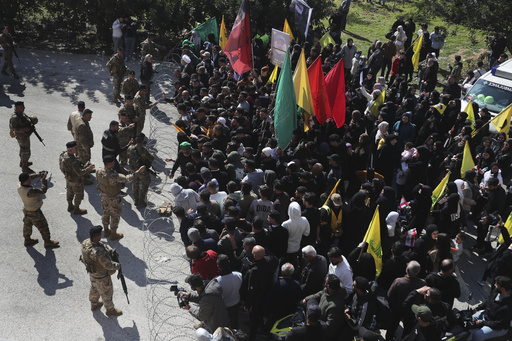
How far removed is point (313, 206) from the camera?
Answer: 793 centimetres

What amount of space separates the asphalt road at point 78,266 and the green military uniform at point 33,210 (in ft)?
1.17

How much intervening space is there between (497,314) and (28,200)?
26.4 ft

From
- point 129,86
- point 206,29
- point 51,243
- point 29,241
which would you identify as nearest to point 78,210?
point 51,243

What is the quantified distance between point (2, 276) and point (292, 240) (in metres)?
5.20

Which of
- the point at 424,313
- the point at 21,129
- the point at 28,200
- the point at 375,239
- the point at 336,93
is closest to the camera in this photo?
the point at 424,313

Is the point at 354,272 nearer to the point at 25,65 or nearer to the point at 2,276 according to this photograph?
the point at 2,276

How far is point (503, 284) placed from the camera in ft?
21.5

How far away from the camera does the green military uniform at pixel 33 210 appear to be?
27.4 ft

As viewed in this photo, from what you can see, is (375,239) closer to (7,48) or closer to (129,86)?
(129,86)

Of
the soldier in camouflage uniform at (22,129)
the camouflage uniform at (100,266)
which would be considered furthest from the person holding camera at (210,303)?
the soldier in camouflage uniform at (22,129)

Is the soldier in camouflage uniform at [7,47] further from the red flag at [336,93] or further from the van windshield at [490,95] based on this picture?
the van windshield at [490,95]

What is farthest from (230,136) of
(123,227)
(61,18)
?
(61,18)

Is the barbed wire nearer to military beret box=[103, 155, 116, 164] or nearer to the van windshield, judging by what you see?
military beret box=[103, 155, 116, 164]

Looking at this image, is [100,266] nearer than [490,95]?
Yes
